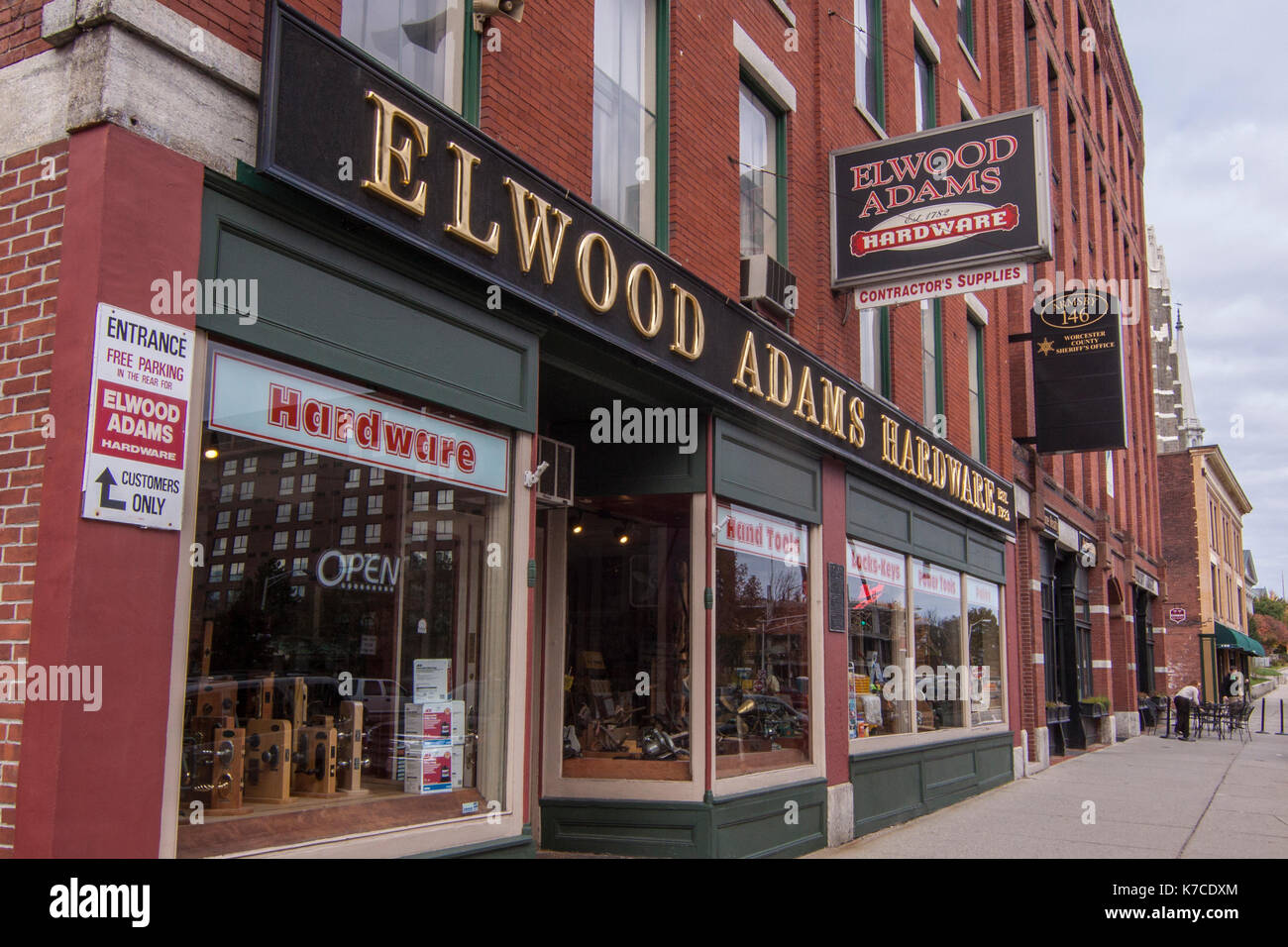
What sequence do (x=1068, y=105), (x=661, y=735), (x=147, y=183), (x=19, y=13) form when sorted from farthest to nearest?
(x=1068, y=105), (x=661, y=735), (x=19, y=13), (x=147, y=183)

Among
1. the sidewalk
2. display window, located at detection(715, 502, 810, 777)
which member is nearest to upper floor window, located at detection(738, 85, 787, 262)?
display window, located at detection(715, 502, 810, 777)

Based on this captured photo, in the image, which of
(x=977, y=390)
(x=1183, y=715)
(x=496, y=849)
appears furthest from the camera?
(x=1183, y=715)

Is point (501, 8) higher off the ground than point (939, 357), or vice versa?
point (939, 357)

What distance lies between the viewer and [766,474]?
9531 mm

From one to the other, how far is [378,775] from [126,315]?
274cm

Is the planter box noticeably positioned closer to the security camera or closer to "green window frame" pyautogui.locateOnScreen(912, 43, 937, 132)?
"green window frame" pyautogui.locateOnScreen(912, 43, 937, 132)

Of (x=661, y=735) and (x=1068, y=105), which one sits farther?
(x=1068, y=105)

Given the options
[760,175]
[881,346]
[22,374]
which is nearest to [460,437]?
[22,374]

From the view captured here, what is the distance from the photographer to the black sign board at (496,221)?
4961mm

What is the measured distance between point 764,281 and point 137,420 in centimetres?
623

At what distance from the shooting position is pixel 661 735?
853 cm

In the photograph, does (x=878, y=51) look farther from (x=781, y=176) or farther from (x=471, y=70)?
(x=471, y=70)

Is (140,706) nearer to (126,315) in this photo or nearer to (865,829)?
(126,315)
